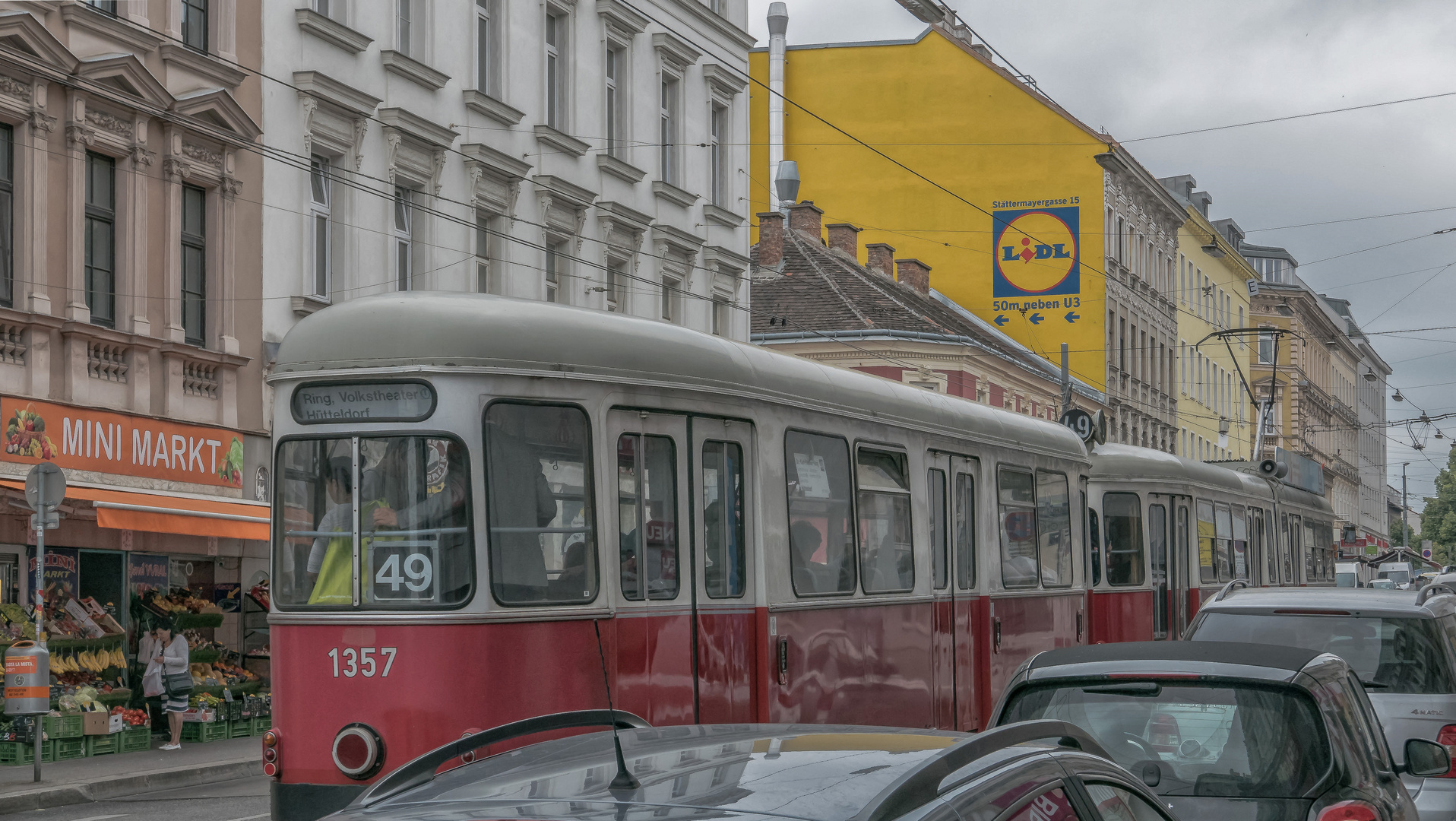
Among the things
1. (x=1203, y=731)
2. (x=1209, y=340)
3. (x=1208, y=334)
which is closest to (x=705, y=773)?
(x=1203, y=731)

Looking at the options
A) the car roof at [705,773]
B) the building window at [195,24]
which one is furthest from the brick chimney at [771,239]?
the car roof at [705,773]

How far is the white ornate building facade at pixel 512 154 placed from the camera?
73.8 ft

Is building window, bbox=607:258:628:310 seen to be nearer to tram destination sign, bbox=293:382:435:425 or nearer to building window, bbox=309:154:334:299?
building window, bbox=309:154:334:299

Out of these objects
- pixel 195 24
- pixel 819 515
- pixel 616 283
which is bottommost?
pixel 819 515

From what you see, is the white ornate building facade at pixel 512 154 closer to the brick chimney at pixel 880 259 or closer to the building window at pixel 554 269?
the building window at pixel 554 269

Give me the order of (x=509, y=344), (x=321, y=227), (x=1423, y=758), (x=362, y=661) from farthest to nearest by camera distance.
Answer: (x=321, y=227) → (x=509, y=344) → (x=362, y=661) → (x=1423, y=758)

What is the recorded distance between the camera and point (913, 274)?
4869 centimetres

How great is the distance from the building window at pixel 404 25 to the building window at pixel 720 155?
9.86 meters

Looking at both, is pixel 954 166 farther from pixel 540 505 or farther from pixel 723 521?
pixel 540 505

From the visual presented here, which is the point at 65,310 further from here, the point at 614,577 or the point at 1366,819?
the point at 1366,819

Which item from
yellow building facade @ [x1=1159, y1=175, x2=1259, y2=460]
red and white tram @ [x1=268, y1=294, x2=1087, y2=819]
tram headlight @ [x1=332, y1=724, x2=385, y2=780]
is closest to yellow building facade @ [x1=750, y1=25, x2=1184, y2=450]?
yellow building facade @ [x1=1159, y1=175, x2=1259, y2=460]

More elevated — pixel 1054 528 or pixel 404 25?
pixel 404 25

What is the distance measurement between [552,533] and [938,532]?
16.7ft

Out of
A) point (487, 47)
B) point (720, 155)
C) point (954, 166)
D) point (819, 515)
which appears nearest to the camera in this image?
point (819, 515)
